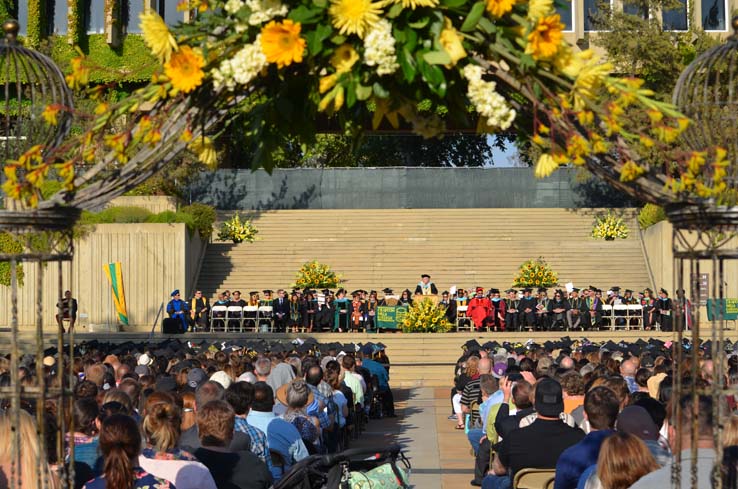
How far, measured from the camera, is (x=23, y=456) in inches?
216

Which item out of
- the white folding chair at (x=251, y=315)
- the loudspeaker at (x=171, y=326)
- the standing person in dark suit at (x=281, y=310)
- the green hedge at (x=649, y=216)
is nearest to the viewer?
the loudspeaker at (x=171, y=326)

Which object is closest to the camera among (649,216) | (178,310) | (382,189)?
(178,310)

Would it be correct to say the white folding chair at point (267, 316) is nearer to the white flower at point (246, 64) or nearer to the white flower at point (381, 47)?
the white flower at point (246, 64)

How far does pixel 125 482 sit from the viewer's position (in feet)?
18.8

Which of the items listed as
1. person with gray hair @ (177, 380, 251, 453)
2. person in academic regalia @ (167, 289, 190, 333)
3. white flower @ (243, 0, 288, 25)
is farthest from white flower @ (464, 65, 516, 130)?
person in academic regalia @ (167, 289, 190, 333)

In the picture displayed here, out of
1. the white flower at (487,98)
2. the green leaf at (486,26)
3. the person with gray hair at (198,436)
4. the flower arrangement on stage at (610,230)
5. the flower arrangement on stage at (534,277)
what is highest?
the flower arrangement on stage at (610,230)

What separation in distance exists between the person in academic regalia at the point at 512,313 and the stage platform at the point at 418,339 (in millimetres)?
1623

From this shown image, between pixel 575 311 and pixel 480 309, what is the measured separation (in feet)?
8.36

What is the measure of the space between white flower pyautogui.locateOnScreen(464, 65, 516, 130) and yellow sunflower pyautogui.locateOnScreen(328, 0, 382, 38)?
1.52ft

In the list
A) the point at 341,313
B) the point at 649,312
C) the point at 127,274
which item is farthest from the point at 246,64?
the point at 127,274

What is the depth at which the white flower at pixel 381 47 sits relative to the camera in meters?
5.09

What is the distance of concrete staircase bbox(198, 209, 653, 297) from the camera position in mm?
38625

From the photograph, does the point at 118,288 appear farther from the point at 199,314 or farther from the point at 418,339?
the point at 418,339

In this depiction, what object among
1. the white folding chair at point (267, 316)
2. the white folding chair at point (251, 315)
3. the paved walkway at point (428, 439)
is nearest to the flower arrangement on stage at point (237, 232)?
the white folding chair at point (251, 315)
